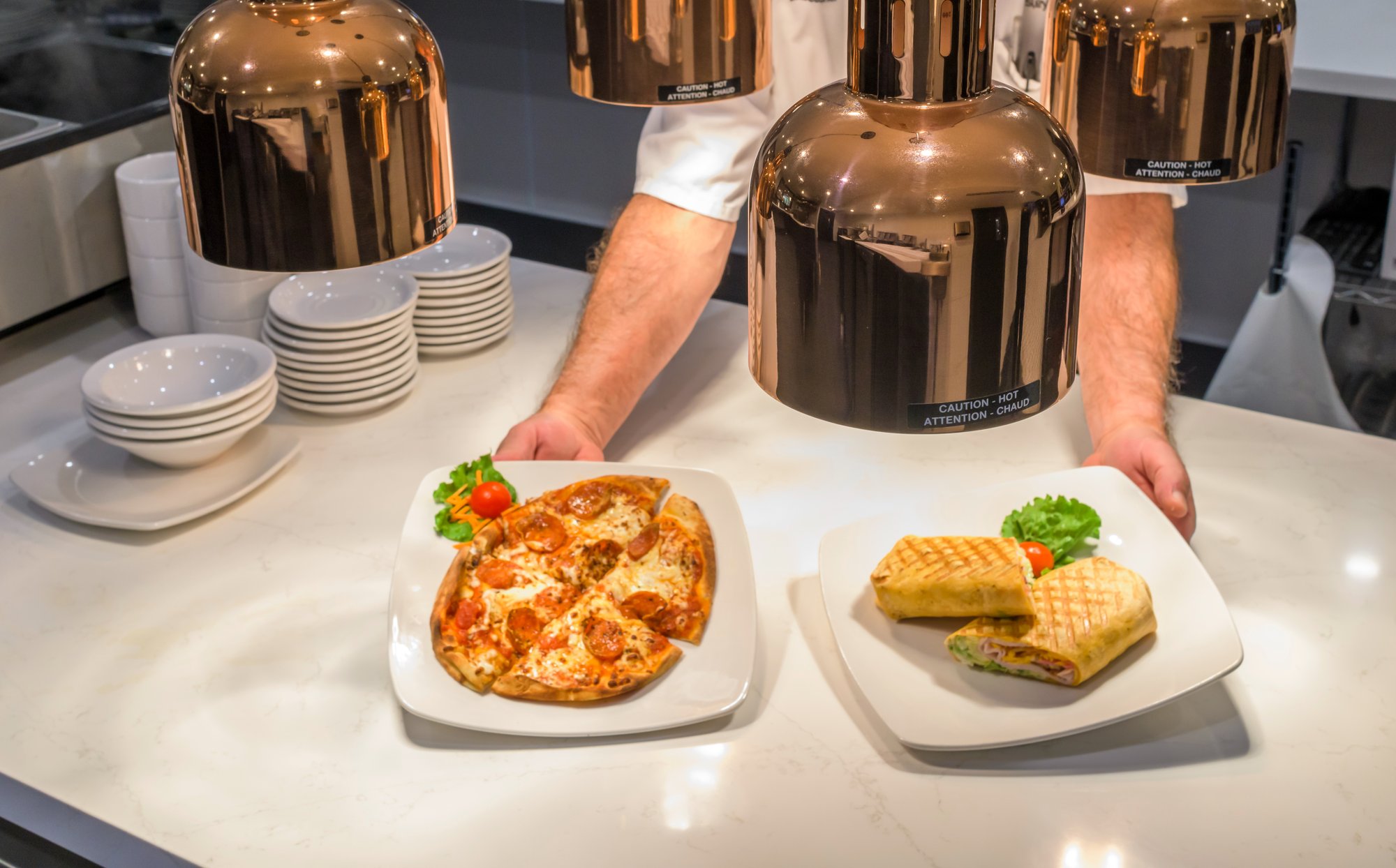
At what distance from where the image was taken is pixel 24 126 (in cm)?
194

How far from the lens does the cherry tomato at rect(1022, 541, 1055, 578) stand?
4.36ft

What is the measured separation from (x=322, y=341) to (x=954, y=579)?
0.90 metres

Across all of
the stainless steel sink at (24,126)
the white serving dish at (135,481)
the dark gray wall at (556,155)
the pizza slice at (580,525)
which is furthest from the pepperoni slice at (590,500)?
the dark gray wall at (556,155)

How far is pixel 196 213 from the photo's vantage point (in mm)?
643

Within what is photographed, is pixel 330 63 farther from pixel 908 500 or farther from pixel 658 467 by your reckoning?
pixel 908 500

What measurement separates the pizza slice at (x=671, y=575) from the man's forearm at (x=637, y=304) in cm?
30

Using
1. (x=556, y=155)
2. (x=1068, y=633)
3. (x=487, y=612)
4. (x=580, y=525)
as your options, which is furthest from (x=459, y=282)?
(x=556, y=155)

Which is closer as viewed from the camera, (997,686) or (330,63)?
(330,63)

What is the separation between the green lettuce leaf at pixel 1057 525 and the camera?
135cm

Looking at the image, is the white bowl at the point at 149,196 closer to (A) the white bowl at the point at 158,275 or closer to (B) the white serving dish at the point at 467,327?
(A) the white bowl at the point at 158,275

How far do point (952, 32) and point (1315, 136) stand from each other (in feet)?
9.58

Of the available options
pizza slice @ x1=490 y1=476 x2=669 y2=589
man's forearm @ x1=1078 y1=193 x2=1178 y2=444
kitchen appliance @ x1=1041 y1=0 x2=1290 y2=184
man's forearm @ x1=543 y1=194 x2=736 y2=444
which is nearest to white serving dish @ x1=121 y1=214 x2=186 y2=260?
man's forearm @ x1=543 y1=194 x2=736 y2=444

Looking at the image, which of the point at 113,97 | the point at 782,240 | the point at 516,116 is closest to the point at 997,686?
the point at 782,240

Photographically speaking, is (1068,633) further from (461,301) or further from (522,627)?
(461,301)
